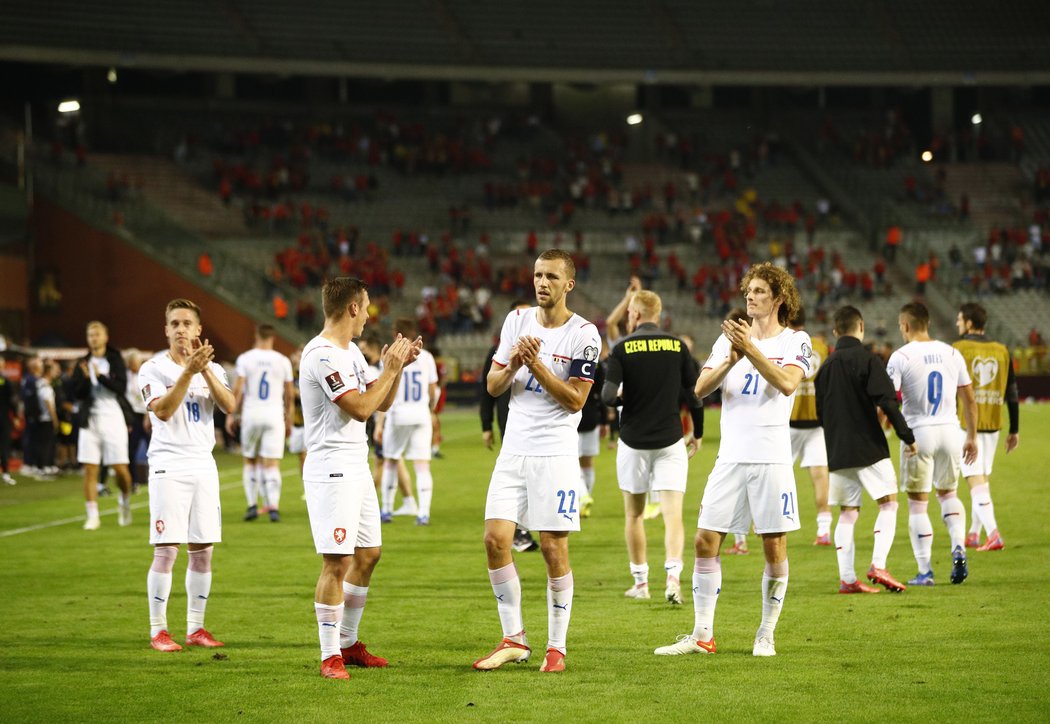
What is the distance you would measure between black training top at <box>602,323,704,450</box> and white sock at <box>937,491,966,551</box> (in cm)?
244

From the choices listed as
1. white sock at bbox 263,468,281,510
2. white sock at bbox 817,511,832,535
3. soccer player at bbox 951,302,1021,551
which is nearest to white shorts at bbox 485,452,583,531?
soccer player at bbox 951,302,1021,551

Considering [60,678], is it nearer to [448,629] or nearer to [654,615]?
[448,629]

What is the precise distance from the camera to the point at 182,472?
29.2 ft

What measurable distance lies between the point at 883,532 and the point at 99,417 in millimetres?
9298

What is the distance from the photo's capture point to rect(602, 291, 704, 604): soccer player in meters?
10.5

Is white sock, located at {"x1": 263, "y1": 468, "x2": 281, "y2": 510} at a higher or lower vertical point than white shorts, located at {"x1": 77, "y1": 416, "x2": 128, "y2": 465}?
lower

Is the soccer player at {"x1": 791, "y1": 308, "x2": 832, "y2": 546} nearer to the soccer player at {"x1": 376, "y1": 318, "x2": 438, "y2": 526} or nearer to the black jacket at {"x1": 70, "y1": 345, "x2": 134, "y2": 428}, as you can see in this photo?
the soccer player at {"x1": 376, "y1": 318, "x2": 438, "y2": 526}

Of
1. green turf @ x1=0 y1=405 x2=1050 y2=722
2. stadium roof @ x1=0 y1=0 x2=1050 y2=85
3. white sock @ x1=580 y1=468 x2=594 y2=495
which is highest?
stadium roof @ x1=0 y1=0 x2=1050 y2=85

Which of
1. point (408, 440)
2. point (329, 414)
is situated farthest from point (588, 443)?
point (329, 414)

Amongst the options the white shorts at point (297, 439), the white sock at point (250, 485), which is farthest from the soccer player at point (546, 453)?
the white shorts at point (297, 439)

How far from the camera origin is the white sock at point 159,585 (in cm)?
891

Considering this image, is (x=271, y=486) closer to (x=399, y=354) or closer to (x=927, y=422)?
(x=927, y=422)

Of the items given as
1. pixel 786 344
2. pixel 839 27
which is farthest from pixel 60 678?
pixel 839 27

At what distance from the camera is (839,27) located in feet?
183
